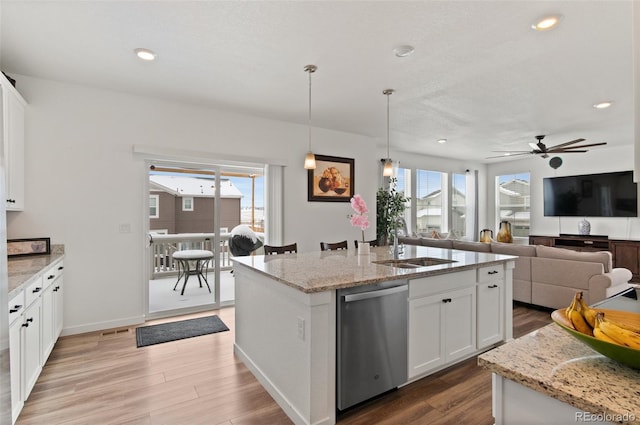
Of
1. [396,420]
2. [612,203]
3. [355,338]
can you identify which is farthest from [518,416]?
[612,203]

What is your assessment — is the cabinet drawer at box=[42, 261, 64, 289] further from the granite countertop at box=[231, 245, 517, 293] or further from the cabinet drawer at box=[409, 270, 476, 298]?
the cabinet drawer at box=[409, 270, 476, 298]

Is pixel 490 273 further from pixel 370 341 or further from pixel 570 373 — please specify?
pixel 570 373

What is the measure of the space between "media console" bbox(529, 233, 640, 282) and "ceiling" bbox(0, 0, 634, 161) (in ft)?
9.90

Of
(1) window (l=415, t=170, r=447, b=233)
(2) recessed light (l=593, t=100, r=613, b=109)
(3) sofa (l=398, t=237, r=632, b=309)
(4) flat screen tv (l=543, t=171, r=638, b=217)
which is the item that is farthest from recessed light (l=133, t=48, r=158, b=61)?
(4) flat screen tv (l=543, t=171, r=638, b=217)

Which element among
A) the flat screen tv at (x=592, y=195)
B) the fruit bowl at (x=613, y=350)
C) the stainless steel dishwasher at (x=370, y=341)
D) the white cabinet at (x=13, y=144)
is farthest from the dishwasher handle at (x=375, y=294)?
the flat screen tv at (x=592, y=195)

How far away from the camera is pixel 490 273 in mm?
2996

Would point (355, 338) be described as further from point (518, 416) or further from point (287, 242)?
point (287, 242)

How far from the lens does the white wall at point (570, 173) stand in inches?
259

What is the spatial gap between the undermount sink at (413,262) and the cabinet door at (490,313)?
0.41 metres

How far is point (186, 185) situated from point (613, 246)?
793 cm

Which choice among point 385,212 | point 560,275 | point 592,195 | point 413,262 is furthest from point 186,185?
point 592,195

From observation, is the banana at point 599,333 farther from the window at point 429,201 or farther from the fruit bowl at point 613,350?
the window at point 429,201

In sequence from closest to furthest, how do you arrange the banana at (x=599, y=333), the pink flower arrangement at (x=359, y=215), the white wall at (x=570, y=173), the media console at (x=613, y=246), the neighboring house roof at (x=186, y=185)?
the banana at (x=599, y=333) < the pink flower arrangement at (x=359, y=215) < the neighboring house roof at (x=186, y=185) < the media console at (x=613, y=246) < the white wall at (x=570, y=173)

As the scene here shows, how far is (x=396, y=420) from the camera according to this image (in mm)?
2078
